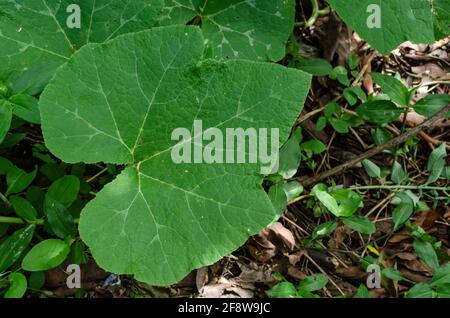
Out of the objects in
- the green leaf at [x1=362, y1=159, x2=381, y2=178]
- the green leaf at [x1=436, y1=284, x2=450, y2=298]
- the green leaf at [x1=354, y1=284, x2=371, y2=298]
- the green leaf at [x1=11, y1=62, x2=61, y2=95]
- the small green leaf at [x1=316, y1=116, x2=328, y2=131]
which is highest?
the green leaf at [x1=11, y1=62, x2=61, y2=95]

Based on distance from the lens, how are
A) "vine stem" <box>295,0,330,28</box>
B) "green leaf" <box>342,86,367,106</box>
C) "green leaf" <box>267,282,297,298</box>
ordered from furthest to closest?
"vine stem" <box>295,0,330,28</box>
"green leaf" <box>342,86,367,106</box>
"green leaf" <box>267,282,297,298</box>

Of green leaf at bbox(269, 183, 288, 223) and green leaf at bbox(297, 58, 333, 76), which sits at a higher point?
green leaf at bbox(297, 58, 333, 76)

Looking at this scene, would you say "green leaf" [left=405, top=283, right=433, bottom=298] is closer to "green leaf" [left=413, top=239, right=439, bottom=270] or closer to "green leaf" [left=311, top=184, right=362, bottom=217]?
"green leaf" [left=413, top=239, right=439, bottom=270]

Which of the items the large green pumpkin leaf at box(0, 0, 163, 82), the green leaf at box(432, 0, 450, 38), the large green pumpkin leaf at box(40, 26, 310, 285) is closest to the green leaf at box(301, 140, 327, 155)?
the green leaf at box(432, 0, 450, 38)

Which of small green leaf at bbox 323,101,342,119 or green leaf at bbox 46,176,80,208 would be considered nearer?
green leaf at bbox 46,176,80,208

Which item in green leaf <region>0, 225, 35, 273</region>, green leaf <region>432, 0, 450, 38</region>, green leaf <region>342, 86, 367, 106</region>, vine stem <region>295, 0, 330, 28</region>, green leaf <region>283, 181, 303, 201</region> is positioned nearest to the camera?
green leaf <region>0, 225, 35, 273</region>

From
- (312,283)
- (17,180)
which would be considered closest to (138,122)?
(17,180)
